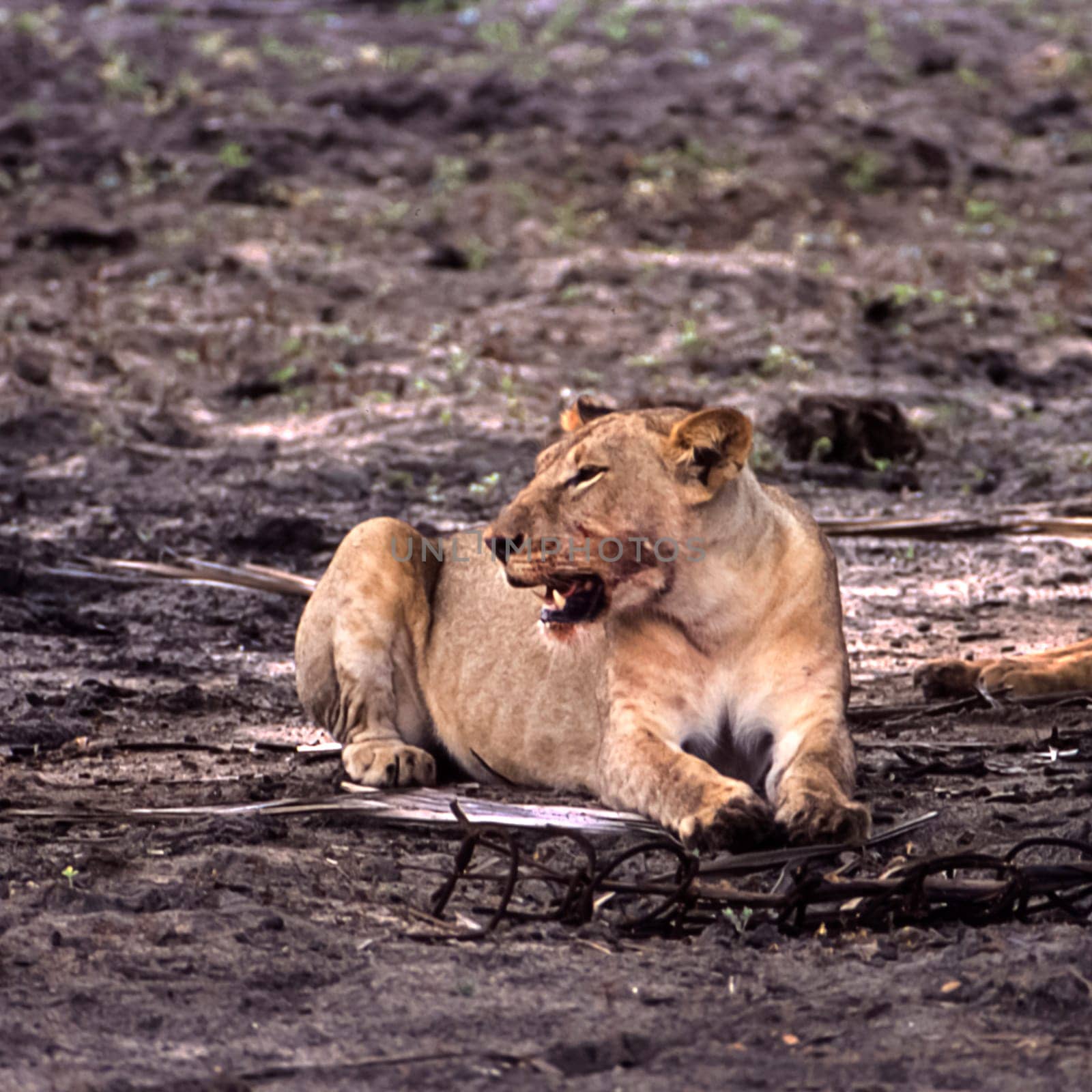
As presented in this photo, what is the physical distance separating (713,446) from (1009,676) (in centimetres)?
A: 160

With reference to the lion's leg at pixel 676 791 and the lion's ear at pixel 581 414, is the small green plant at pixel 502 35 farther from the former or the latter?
the lion's leg at pixel 676 791

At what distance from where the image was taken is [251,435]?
9.65 meters

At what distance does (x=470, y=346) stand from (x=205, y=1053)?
844 centimetres

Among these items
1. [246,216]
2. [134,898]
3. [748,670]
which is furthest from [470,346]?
[134,898]

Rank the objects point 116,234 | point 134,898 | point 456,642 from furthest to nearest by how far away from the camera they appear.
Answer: point 116,234
point 456,642
point 134,898

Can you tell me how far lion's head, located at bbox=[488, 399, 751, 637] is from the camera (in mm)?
3969

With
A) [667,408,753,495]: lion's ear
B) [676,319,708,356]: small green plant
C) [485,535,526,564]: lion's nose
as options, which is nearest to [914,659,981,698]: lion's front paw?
[667,408,753,495]: lion's ear

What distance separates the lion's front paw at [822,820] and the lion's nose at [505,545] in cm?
85

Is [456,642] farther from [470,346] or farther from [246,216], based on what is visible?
[246,216]

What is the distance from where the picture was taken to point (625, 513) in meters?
3.97

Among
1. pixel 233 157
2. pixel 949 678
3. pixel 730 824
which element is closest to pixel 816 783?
pixel 730 824

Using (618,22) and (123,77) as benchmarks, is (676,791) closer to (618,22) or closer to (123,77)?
(123,77)

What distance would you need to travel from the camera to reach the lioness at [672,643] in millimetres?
3840

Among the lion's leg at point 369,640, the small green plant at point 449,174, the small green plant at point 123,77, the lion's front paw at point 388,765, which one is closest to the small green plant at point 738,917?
the lion's front paw at point 388,765
